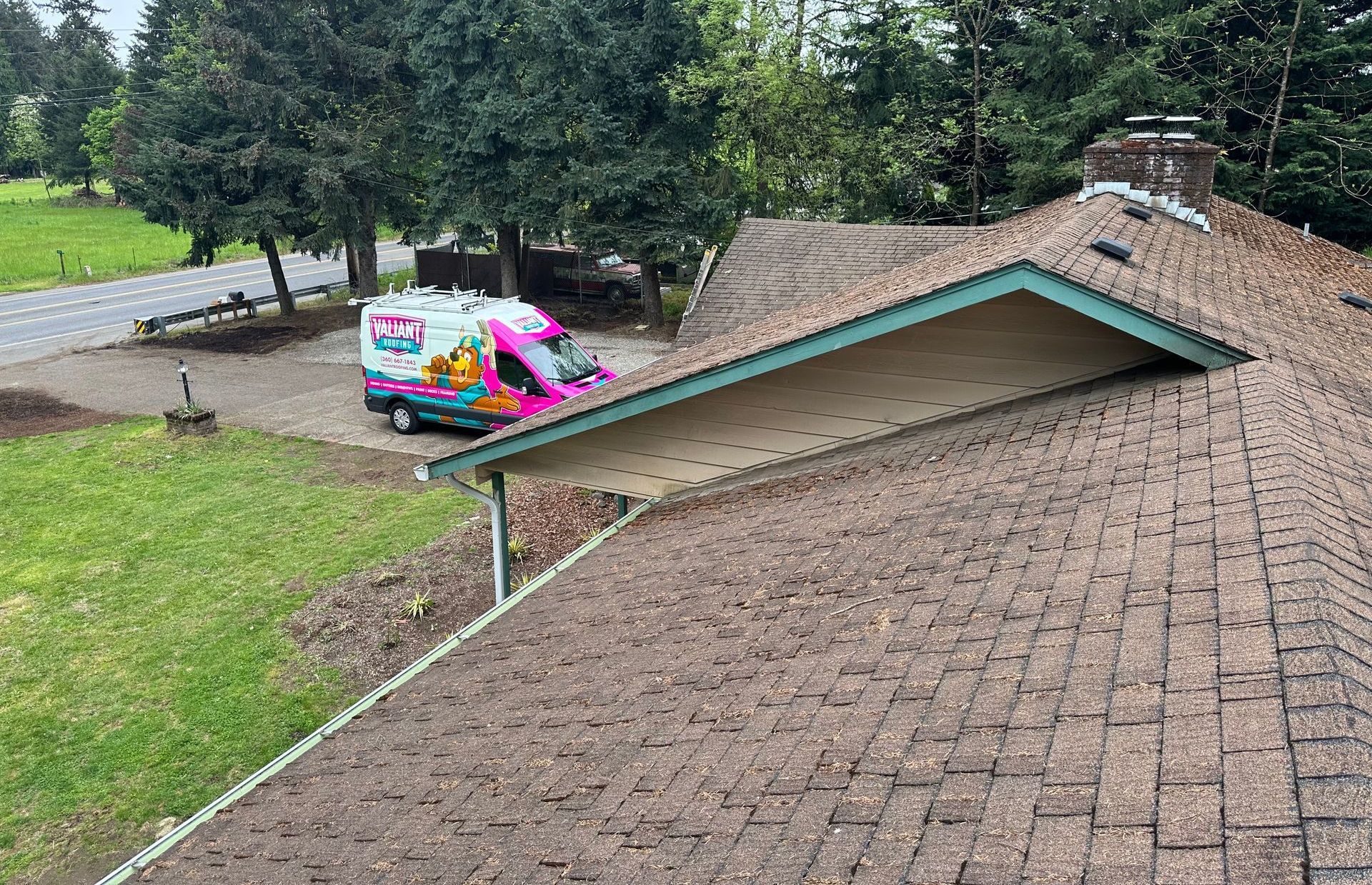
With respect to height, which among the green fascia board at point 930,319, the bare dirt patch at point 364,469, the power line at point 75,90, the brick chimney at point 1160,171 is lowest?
the bare dirt patch at point 364,469

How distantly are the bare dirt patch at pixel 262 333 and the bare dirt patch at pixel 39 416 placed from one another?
504 cm

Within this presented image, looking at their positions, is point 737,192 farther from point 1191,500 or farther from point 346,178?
point 1191,500

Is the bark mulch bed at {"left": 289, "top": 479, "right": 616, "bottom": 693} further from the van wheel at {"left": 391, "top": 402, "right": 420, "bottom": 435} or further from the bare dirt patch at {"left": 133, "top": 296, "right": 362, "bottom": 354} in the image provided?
the bare dirt patch at {"left": 133, "top": 296, "right": 362, "bottom": 354}

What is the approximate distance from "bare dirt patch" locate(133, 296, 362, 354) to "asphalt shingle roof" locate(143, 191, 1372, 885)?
23858mm

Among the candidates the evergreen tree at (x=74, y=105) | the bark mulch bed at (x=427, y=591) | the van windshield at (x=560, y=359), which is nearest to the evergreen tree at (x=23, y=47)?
the evergreen tree at (x=74, y=105)

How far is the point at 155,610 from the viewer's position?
1199 centimetres

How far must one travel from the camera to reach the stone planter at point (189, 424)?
18688mm

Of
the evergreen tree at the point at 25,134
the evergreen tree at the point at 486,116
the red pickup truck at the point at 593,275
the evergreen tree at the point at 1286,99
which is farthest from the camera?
the evergreen tree at the point at 25,134

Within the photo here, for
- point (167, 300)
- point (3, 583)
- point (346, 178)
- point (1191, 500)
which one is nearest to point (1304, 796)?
point (1191, 500)

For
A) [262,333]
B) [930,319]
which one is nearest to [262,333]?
[262,333]

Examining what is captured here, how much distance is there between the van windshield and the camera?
17188 millimetres

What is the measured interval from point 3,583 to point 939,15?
74.3 feet

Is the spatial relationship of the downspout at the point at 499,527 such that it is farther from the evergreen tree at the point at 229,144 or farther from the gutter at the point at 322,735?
the evergreen tree at the point at 229,144

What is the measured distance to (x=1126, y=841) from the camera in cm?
225
